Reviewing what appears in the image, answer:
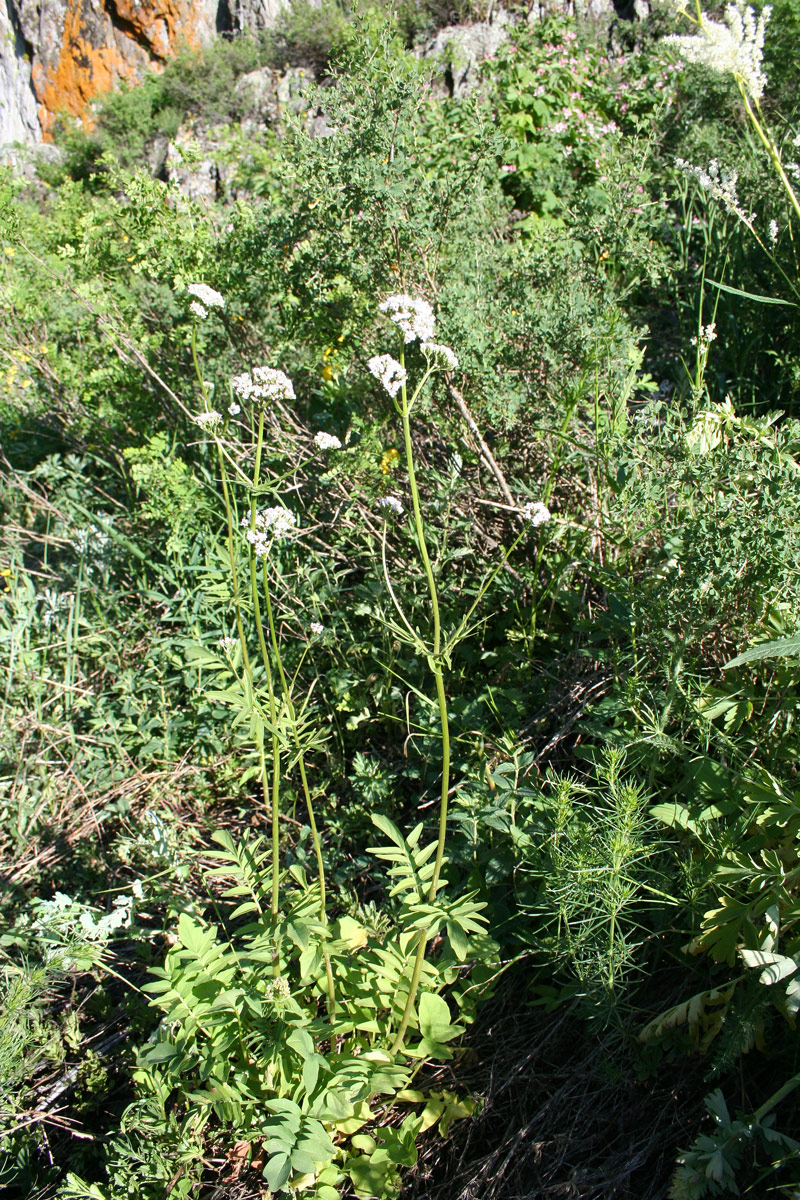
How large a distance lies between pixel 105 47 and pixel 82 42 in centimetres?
75

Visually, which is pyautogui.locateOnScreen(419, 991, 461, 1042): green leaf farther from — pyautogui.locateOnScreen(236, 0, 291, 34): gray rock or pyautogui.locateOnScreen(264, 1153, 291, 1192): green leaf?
pyautogui.locateOnScreen(236, 0, 291, 34): gray rock

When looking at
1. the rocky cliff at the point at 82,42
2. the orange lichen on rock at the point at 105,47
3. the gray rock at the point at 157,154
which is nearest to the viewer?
the gray rock at the point at 157,154

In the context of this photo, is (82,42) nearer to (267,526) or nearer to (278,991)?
(267,526)

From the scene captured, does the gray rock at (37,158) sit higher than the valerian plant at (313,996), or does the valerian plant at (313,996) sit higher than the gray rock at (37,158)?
the gray rock at (37,158)

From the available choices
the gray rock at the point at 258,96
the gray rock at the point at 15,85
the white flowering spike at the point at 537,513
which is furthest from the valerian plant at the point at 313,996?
the gray rock at the point at 15,85

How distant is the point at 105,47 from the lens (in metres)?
15.1

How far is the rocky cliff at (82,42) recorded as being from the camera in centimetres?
1410

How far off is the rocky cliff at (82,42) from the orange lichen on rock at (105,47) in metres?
0.02

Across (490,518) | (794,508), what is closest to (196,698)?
(490,518)

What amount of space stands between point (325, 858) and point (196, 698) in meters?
0.79

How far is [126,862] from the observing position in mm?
2277

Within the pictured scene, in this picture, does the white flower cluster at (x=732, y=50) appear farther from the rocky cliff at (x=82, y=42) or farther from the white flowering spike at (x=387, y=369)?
the rocky cliff at (x=82, y=42)

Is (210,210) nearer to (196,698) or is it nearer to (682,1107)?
(196,698)

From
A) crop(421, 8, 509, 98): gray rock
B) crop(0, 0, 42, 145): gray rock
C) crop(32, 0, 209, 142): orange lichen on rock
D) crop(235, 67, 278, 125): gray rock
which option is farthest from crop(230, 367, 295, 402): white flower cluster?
crop(0, 0, 42, 145): gray rock
